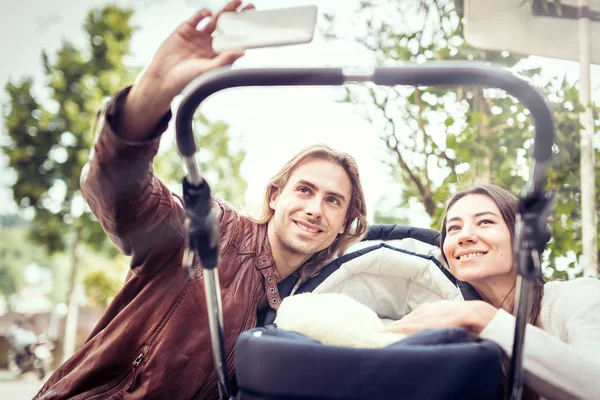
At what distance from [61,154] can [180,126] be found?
1040cm

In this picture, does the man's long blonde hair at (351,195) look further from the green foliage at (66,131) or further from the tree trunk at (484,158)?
the green foliage at (66,131)

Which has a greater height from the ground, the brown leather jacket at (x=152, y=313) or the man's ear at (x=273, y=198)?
the man's ear at (x=273, y=198)

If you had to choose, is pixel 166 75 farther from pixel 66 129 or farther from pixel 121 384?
pixel 66 129

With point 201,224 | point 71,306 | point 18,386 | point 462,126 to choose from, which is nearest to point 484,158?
point 462,126

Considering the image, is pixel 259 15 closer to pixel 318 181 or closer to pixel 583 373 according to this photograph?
pixel 583 373

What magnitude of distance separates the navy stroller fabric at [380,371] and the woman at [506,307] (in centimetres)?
19

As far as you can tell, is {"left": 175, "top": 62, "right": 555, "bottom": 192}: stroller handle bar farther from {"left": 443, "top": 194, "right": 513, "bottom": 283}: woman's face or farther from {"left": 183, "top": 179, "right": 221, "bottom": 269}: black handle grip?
{"left": 443, "top": 194, "right": 513, "bottom": 283}: woman's face

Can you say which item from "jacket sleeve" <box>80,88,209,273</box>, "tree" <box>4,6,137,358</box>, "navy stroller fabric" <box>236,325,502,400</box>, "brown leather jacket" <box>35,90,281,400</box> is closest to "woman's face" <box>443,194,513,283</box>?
"brown leather jacket" <box>35,90,281,400</box>

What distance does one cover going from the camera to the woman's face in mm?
1674

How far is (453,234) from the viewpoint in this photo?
179cm

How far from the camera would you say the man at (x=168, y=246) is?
1.31 metres

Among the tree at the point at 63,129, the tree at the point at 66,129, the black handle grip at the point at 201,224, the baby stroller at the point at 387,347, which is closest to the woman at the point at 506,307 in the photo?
the baby stroller at the point at 387,347

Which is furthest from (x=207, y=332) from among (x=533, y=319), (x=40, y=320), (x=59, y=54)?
(x=40, y=320)

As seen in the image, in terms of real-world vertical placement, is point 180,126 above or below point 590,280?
above
